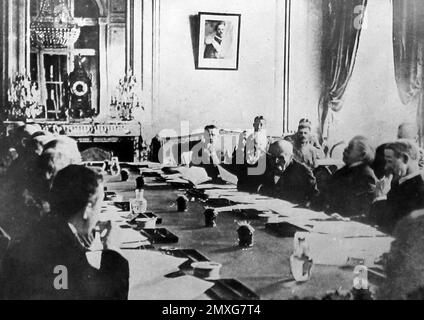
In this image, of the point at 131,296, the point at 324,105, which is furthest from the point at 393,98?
the point at 131,296

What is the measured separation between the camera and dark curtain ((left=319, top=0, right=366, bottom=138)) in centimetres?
488

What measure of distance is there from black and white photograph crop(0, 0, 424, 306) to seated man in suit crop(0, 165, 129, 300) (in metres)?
0.01

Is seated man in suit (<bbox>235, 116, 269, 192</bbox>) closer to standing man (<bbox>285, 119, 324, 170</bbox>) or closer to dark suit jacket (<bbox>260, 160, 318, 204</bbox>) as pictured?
dark suit jacket (<bbox>260, 160, 318, 204</bbox>)

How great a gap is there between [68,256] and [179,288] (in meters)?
0.68

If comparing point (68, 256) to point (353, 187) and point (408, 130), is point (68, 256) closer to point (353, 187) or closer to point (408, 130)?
point (353, 187)

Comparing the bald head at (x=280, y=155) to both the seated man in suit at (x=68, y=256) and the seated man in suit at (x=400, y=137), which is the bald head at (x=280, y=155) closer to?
the seated man in suit at (x=400, y=137)

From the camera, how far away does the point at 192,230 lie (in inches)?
135

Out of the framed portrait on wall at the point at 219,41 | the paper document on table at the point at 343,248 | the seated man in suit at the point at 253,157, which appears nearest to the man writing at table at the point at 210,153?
the seated man in suit at the point at 253,157

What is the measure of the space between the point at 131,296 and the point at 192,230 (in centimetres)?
63

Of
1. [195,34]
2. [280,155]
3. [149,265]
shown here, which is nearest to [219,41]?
[195,34]

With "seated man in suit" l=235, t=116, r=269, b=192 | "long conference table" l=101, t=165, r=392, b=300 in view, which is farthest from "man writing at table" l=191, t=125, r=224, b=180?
"long conference table" l=101, t=165, r=392, b=300

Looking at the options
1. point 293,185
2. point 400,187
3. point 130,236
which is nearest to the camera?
point 130,236

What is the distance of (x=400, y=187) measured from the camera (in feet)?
13.9
